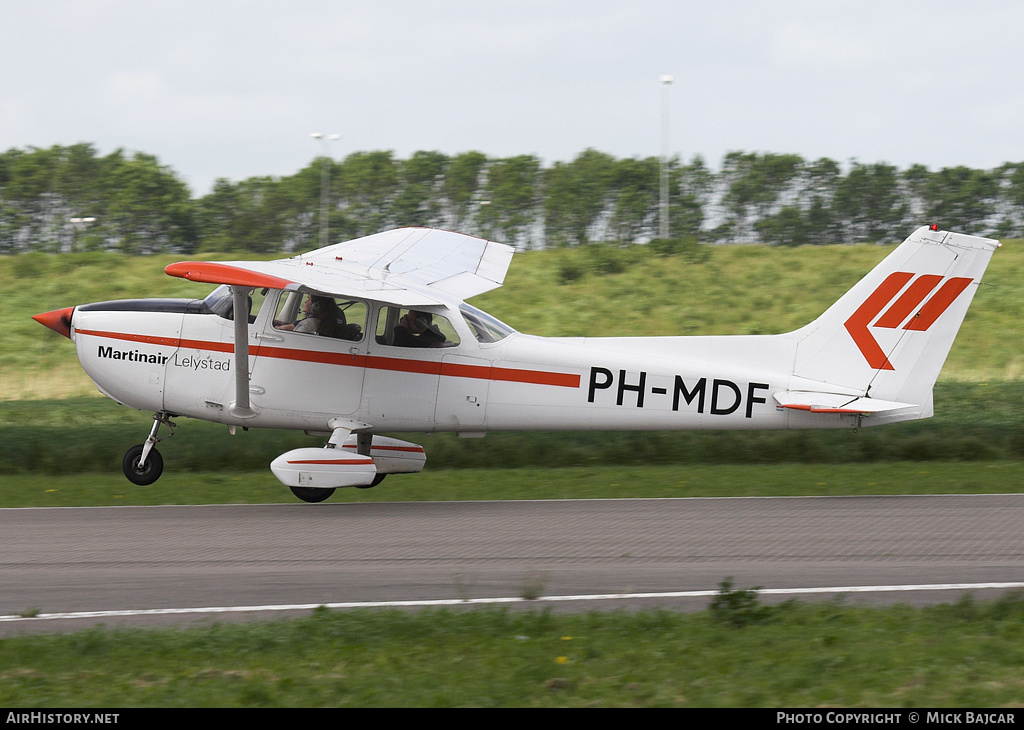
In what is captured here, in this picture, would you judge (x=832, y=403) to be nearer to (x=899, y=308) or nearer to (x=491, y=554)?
(x=899, y=308)

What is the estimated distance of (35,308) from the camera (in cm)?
2642

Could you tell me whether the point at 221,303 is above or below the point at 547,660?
above

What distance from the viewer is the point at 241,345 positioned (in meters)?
12.0

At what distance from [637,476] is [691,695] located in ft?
29.7

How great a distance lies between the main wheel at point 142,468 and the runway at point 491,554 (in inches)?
38.4

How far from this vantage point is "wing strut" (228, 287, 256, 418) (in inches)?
467

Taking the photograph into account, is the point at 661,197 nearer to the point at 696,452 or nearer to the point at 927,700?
the point at 696,452

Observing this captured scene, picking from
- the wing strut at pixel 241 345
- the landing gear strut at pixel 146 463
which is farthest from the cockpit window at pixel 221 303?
the landing gear strut at pixel 146 463

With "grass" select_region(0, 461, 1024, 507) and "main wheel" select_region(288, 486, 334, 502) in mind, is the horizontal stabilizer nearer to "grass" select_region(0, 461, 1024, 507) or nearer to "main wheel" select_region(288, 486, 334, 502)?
"grass" select_region(0, 461, 1024, 507)

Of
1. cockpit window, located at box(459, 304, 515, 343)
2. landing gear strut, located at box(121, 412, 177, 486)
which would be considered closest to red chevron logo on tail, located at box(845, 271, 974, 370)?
cockpit window, located at box(459, 304, 515, 343)

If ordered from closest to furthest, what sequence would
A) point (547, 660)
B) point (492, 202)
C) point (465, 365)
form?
point (547, 660) → point (465, 365) → point (492, 202)

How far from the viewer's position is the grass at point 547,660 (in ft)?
16.7

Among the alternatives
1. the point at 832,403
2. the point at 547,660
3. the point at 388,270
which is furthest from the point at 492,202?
the point at 547,660

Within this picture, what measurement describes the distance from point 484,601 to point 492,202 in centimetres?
2724
